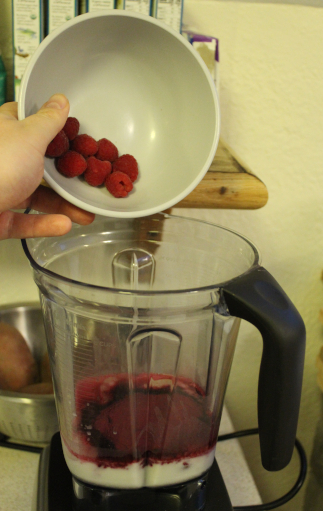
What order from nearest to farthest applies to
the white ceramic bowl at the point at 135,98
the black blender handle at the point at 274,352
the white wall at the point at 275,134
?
1. the black blender handle at the point at 274,352
2. the white ceramic bowl at the point at 135,98
3. the white wall at the point at 275,134

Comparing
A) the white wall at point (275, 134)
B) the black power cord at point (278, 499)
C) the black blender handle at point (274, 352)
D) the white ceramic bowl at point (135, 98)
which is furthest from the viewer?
the white wall at point (275, 134)

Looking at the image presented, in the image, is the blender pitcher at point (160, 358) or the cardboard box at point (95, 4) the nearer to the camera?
the blender pitcher at point (160, 358)

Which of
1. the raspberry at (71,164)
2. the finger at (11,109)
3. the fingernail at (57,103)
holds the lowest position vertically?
the raspberry at (71,164)

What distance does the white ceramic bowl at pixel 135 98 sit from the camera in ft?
1.28

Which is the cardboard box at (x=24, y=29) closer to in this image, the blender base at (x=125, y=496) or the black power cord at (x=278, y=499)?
the blender base at (x=125, y=496)

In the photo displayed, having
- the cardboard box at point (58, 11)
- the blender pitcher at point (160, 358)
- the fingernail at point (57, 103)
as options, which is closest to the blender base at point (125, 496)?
the blender pitcher at point (160, 358)

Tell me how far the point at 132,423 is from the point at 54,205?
0.78 ft

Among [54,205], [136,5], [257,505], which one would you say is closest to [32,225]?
[54,205]

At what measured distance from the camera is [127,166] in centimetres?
43

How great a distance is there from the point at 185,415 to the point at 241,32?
1.78ft

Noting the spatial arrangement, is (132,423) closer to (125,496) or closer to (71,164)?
(125,496)

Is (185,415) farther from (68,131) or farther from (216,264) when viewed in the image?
(68,131)

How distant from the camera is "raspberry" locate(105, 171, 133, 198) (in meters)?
0.42

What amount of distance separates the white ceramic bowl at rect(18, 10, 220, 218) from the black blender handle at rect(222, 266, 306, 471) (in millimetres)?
124
